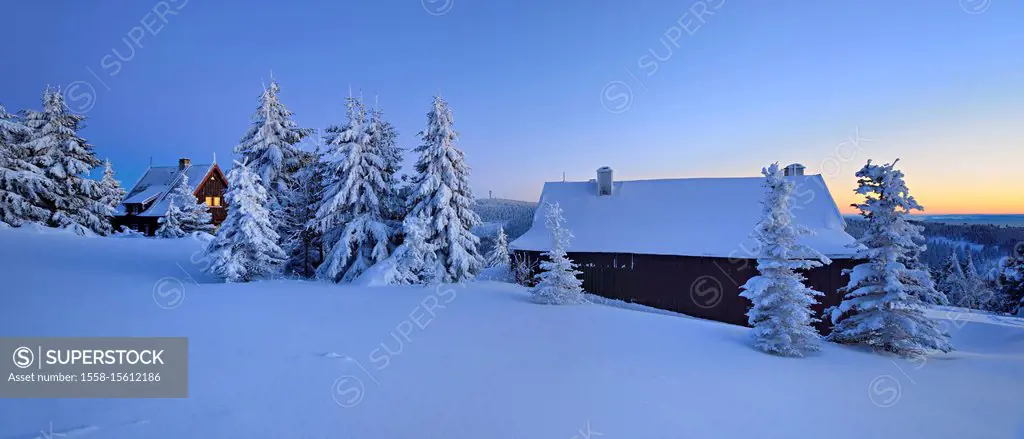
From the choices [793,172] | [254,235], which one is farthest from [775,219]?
[254,235]

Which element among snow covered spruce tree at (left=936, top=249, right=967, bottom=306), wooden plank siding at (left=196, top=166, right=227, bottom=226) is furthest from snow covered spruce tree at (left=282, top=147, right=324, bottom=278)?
snow covered spruce tree at (left=936, top=249, right=967, bottom=306)

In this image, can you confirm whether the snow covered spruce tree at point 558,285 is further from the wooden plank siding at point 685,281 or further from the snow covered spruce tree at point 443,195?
the wooden plank siding at point 685,281

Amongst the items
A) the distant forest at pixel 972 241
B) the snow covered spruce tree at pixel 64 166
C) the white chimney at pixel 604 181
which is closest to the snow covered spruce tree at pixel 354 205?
the white chimney at pixel 604 181

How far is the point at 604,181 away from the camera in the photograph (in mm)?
23094

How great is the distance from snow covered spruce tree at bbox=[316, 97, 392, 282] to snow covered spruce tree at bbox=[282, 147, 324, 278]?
2.35 meters

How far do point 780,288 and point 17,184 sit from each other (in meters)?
33.0

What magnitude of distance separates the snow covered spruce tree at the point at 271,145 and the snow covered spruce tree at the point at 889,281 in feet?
72.8

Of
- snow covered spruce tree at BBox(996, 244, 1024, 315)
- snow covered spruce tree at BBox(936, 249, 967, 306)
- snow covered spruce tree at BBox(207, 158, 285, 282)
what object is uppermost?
snow covered spruce tree at BBox(207, 158, 285, 282)

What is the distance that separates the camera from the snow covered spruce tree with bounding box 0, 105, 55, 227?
19359 mm

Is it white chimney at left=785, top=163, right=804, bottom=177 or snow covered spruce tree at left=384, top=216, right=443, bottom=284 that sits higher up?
white chimney at left=785, top=163, right=804, bottom=177

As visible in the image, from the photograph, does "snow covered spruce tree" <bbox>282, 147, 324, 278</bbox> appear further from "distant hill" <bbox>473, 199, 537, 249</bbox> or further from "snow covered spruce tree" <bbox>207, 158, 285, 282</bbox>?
"distant hill" <bbox>473, 199, 537, 249</bbox>

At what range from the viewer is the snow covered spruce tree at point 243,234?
1464 centimetres

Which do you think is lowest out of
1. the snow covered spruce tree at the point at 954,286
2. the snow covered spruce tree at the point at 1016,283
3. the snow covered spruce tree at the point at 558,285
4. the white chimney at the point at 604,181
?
the snow covered spruce tree at the point at 954,286

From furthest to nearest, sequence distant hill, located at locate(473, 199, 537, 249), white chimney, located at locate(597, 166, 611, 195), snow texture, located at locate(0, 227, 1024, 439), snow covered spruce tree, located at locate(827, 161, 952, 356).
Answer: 1. distant hill, located at locate(473, 199, 537, 249)
2. white chimney, located at locate(597, 166, 611, 195)
3. snow covered spruce tree, located at locate(827, 161, 952, 356)
4. snow texture, located at locate(0, 227, 1024, 439)
